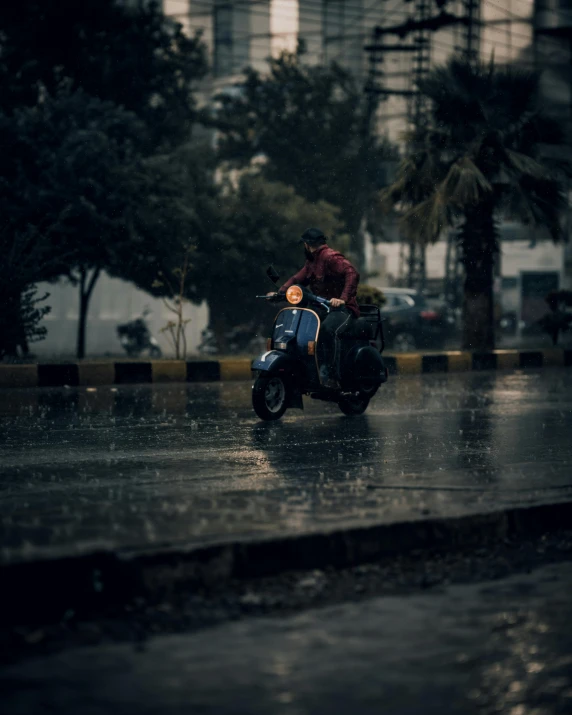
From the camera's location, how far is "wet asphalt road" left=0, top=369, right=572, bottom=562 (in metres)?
5.97

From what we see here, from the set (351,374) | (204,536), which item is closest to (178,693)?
(204,536)

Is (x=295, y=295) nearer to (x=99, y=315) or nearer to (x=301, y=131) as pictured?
(x=99, y=315)

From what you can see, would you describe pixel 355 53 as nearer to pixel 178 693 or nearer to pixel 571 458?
pixel 571 458

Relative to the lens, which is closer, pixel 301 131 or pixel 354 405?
pixel 354 405

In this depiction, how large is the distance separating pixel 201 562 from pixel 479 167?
20856 millimetres

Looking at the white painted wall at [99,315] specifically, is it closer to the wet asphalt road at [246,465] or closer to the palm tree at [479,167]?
the palm tree at [479,167]

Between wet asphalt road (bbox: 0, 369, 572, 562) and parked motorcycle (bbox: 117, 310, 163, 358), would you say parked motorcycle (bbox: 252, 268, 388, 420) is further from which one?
parked motorcycle (bbox: 117, 310, 163, 358)

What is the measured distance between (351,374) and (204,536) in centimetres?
671

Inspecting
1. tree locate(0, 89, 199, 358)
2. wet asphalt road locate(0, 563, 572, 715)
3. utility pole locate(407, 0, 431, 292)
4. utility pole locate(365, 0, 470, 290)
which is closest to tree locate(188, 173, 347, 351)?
tree locate(0, 89, 199, 358)

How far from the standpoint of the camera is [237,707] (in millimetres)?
3598

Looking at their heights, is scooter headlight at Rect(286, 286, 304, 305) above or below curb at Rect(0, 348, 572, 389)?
above

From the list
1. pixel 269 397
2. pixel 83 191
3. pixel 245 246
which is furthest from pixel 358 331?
pixel 245 246

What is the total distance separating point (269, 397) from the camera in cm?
1188

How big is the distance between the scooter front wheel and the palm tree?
13.2 meters
